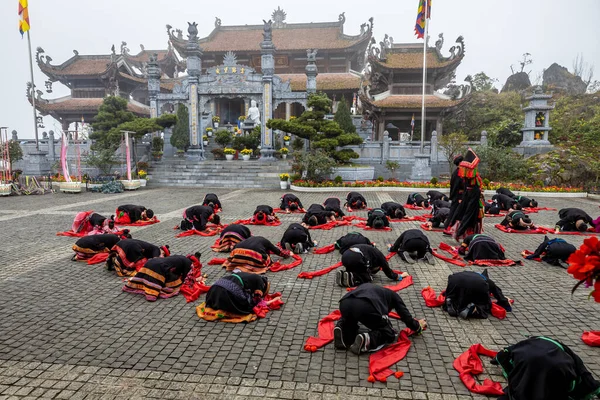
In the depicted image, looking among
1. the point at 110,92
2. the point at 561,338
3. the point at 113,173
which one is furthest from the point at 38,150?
the point at 561,338

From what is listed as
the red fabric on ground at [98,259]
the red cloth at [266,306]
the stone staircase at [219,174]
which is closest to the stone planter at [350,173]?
the stone staircase at [219,174]

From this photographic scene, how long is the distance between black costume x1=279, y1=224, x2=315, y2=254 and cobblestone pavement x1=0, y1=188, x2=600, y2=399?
0.41 metres

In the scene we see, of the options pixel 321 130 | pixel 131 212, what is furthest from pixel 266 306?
pixel 321 130

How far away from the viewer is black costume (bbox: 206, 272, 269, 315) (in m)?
5.16

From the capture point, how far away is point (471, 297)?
5.23 meters

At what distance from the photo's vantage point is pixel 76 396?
3.64 metres

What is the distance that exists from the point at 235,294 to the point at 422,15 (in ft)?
72.4

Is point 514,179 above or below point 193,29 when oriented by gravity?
below

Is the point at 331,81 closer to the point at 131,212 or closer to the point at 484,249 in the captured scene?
the point at 131,212

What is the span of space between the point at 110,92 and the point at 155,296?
30650mm

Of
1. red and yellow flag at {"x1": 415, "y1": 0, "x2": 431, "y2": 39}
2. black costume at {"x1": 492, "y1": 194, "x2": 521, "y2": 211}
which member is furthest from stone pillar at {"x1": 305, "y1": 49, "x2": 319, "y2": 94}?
black costume at {"x1": 492, "y1": 194, "x2": 521, "y2": 211}

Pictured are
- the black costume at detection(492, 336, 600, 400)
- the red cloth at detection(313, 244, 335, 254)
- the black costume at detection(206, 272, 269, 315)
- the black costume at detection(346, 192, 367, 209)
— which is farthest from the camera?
the black costume at detection(346, 192, 367, 209)

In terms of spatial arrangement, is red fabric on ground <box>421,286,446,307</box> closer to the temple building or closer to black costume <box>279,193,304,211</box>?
black costume <box>279,193,304,211</box>

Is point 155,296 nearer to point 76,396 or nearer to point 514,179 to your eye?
point 76,396
